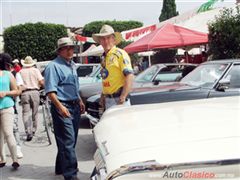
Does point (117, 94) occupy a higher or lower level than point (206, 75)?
higher

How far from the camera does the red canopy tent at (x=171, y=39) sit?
41.3 feet

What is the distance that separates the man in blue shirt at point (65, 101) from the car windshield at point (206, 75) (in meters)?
2.45

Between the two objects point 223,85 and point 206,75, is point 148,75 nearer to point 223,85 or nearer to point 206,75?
point 206,75

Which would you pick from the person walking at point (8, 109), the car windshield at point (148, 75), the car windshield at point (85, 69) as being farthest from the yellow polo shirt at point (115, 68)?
the car windshield at point (85, 69)

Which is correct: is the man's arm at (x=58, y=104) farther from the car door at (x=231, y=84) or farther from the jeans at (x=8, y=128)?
the car door at (x=231, y=84)

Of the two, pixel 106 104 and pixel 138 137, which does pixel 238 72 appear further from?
pixel 138 137

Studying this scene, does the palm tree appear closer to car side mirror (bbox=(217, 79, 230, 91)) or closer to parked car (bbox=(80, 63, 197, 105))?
parked car (bbox=(80, 63, 197, 105))

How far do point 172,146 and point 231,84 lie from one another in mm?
4583

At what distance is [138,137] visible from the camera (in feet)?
7.00

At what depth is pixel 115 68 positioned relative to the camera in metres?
4.83

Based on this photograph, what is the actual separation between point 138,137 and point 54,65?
2.82 meters

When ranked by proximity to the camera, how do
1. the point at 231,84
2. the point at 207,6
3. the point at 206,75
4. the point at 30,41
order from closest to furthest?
the point at 231,84 → the point at 206,75 → the point at 207,6 → the point at 30,41

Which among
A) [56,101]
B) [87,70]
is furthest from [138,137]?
[87,70]

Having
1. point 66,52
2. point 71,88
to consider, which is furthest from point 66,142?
point 66,52
